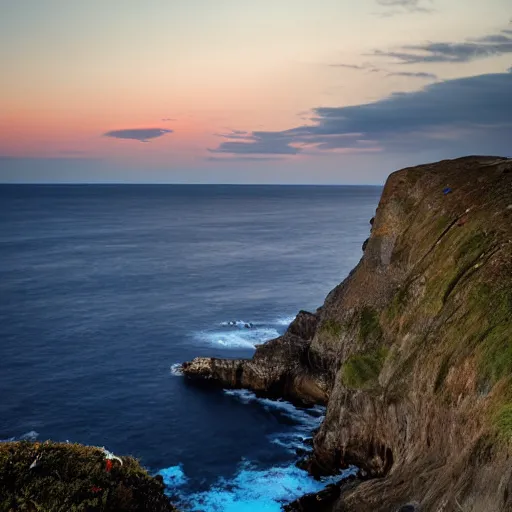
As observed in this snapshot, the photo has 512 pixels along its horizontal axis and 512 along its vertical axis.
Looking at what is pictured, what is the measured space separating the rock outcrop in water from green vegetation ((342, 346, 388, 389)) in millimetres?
63

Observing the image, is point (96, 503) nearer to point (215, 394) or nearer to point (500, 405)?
point (500, 405)

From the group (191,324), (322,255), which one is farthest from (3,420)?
(322,255)

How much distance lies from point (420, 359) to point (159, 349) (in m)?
36.6

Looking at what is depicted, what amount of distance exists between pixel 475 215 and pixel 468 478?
61.1 ft

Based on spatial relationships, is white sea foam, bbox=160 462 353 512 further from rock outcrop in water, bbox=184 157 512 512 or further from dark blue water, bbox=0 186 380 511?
rock outcrop in water, bbox=184 157 512 512

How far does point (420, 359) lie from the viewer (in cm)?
2916

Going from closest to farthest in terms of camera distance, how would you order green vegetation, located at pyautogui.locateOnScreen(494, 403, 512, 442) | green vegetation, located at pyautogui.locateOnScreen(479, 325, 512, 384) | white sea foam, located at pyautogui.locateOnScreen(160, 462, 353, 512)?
green vegetation, located at pyautogui.locateOnScreen(494, 403, 512, 442)
green vegetation, located at pyautogui.locateOnScreen(479, 325, 512, 384)
white sea foam, located at pyautogui.locateOnScreen(160, 462, 353, 512)

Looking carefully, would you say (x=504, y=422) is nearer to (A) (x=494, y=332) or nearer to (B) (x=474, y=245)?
(A) (x=494, y=332)

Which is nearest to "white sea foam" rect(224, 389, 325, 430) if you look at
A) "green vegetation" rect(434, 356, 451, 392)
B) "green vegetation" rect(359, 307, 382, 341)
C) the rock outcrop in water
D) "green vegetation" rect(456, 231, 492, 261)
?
the rock outcrop in water

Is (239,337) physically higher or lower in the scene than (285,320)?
lower

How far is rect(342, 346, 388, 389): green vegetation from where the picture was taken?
3359 centimetres

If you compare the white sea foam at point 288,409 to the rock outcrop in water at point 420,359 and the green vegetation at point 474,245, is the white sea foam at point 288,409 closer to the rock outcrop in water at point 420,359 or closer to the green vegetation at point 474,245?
the rock outcrop in water at point 420,359

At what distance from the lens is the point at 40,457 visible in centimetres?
1680

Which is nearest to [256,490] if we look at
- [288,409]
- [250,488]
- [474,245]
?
[250,488]
